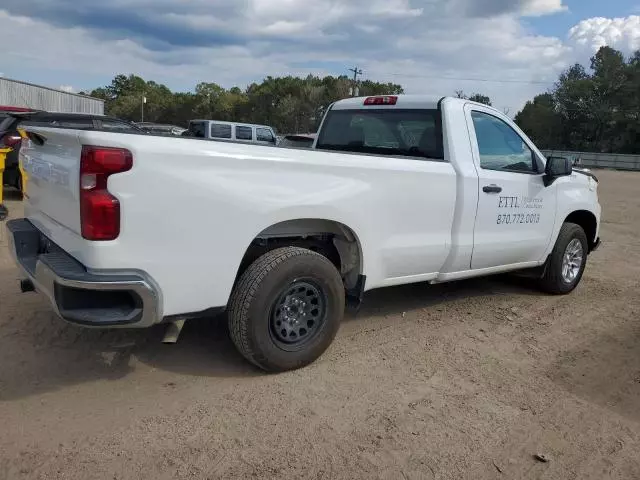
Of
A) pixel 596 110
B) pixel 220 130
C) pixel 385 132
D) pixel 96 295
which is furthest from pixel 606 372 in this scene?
pixel 596 110

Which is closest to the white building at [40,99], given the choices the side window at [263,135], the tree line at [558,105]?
the side window at [263,135]

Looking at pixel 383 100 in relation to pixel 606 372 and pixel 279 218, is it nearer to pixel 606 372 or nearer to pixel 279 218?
pixel 279 218

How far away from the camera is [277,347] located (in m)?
3.72

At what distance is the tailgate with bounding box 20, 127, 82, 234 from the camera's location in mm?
3109

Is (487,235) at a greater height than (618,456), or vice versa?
(487,235)

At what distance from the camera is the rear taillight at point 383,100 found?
5.20m

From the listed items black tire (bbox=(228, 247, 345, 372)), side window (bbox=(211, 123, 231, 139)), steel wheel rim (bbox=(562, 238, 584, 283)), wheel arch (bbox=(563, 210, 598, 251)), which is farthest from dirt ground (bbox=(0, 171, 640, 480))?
side window (bbox=(211, 123, 231, 139))

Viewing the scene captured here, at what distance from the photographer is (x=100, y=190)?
2.95 m

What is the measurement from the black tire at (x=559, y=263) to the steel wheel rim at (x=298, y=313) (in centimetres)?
317

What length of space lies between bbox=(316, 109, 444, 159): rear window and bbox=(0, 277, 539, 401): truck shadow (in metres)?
1.59

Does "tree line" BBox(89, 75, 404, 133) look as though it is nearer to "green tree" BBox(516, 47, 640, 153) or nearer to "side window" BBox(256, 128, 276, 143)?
"green tree" BBox(516, 47, 640, 153)

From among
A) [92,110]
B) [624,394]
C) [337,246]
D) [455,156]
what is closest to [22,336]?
[337,246]

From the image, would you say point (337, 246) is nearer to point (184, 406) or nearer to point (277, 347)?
point (277, 347)

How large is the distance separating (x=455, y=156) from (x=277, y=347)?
219cm
